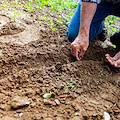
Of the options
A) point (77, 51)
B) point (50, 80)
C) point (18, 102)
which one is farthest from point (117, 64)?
point (18, 102)

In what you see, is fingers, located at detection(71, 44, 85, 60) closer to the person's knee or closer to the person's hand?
the person's hand

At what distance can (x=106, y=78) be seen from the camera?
1499mm

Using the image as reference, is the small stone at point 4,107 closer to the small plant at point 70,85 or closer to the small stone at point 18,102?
the small stone at point 18,102

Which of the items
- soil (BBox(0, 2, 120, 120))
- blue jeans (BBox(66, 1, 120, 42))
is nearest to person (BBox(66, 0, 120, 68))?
blue jeans (BBox(66, 1, 120, 42))

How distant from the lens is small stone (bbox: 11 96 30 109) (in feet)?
3.48

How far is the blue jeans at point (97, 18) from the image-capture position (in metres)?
1.88

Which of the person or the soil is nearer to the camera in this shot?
the soil

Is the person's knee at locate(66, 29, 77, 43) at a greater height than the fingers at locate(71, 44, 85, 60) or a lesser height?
greater

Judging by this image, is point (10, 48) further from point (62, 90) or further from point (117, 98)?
point (117, 98)

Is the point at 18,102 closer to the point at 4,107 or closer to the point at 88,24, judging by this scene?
the point at 4,107

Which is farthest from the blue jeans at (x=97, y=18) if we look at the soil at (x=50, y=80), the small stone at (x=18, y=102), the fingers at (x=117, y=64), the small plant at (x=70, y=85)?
the small stone at (x=18, y=102)

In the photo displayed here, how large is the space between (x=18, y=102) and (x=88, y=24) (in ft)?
3.65

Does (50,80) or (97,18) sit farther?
(97,18)

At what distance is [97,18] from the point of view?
197 cm
